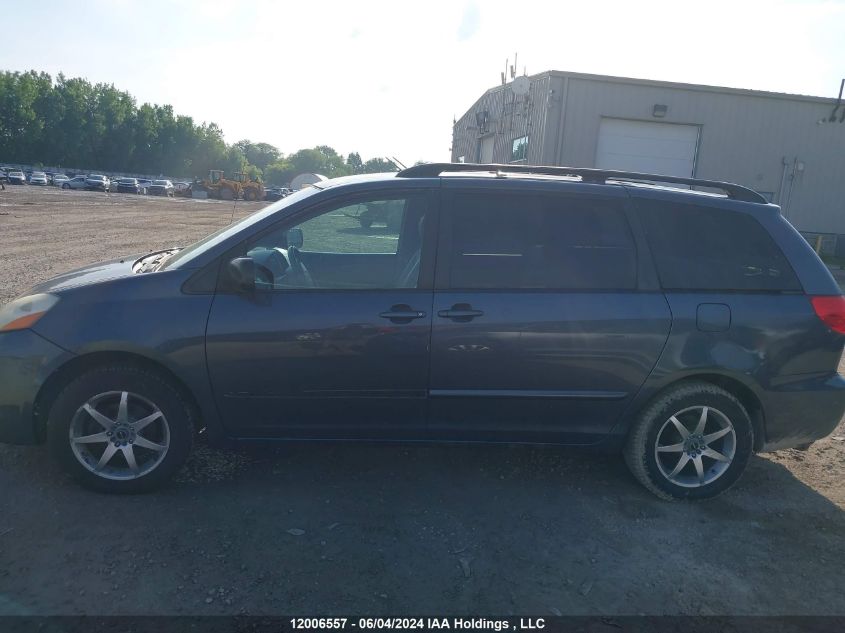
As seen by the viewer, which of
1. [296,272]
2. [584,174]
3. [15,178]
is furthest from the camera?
[15,178]

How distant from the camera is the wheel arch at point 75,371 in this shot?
3.53 m

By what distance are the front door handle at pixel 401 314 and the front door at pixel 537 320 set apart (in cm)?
11

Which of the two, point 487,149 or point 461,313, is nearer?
point 461,313

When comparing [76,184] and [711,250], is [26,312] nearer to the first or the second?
[711,250]

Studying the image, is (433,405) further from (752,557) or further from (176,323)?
(752,557)

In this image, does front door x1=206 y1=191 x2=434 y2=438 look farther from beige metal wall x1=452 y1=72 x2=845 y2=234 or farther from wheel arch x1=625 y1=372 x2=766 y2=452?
beige metal wall x1=452 y1=72 x2=845 y2=234

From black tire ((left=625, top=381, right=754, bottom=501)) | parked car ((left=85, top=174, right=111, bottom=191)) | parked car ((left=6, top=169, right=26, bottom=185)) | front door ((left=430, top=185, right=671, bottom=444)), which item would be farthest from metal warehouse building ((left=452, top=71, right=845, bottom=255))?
parked car ((left=6, top=169, right=26, bottom=185))

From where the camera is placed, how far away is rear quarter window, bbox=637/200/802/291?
3812 mm

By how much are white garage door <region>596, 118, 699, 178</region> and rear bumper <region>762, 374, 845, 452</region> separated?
1430 cm

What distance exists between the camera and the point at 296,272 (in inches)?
148

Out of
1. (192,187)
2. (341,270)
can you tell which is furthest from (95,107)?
(341,270)

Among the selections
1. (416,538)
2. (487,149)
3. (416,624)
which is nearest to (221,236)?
(416,538)

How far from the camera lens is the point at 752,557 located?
11.0ft

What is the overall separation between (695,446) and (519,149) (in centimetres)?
1624
